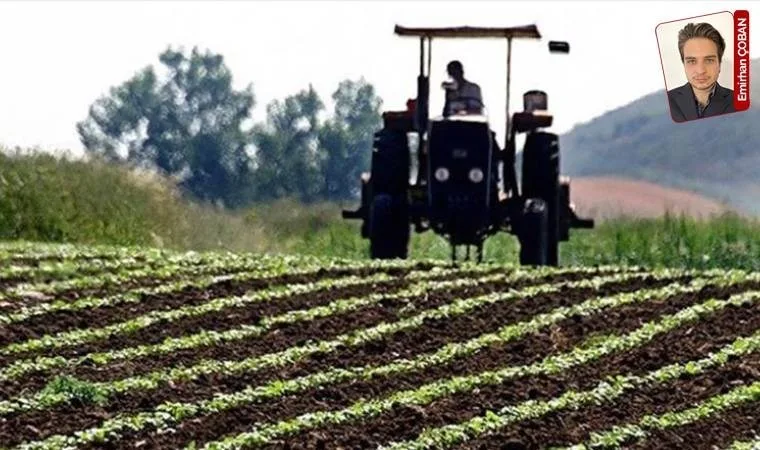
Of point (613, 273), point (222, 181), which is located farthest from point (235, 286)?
point (222, 181)

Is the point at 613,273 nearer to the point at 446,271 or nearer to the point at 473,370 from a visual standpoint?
the point at 446,271

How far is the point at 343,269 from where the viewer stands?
44.0ft

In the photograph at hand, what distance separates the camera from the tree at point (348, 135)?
133 feet

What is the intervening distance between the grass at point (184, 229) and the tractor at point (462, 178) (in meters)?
2.48

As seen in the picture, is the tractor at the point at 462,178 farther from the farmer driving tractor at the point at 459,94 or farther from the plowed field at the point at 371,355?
the plowed field at the point at 371,355

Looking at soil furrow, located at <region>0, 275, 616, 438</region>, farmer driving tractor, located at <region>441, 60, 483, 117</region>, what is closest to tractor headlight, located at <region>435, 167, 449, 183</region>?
farmer driving tractor, located at <region>441, 60, 483, 117</region>

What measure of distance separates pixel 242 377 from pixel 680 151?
12.3 metres

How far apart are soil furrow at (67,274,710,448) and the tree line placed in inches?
1049

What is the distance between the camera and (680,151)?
2111 centimetres

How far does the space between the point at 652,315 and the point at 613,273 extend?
1894mm

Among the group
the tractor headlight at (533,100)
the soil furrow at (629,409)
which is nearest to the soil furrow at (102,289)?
the tractor headlight at (533,100)

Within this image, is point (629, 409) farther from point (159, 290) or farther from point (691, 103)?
point (691, 103)

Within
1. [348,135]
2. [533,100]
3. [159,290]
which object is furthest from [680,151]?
[348,135]

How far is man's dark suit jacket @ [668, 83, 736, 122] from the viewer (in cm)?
1376
